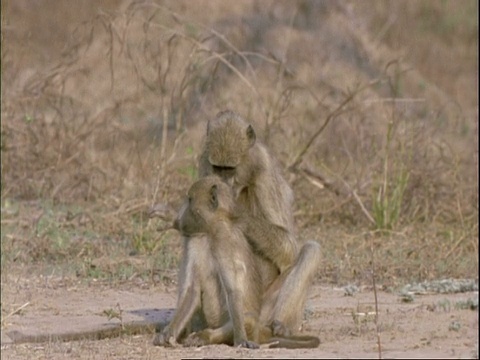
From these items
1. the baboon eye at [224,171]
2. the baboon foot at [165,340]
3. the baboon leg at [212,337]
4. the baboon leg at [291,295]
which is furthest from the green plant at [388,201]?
the baboon foot at [165,340]

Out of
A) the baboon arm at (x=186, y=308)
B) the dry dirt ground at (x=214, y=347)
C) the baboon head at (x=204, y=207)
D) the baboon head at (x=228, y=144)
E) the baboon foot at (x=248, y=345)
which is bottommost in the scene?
the dry dirt ground at (x=214, y=347)

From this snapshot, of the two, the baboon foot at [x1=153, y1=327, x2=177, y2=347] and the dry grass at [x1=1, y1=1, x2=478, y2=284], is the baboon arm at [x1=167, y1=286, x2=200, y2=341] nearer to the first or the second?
the baboon foot at [x1=153, y1=327, x2=177, y2=347]

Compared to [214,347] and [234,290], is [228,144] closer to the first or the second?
[234,290]

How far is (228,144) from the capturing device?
6586mm

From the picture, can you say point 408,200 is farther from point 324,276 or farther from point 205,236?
point 205,236

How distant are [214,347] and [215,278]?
399 mm

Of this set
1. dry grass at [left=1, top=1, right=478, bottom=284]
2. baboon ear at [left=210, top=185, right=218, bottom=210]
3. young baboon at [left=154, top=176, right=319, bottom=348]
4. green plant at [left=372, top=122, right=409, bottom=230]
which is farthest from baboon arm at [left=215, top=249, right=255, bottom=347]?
green plant at [left=372, top=122, right=409, bottom=230]

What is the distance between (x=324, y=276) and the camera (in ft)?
29.3

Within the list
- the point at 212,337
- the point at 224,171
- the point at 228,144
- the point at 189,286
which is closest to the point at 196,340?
the point at 212,337

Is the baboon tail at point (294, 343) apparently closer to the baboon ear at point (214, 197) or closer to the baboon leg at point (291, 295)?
the baboon leg at point (291, 295)

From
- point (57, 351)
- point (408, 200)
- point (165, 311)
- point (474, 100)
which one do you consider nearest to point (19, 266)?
point (165, 311)

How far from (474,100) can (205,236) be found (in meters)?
12.4

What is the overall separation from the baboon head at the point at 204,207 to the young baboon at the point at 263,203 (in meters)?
0.13

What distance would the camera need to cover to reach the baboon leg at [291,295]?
6.73 m
